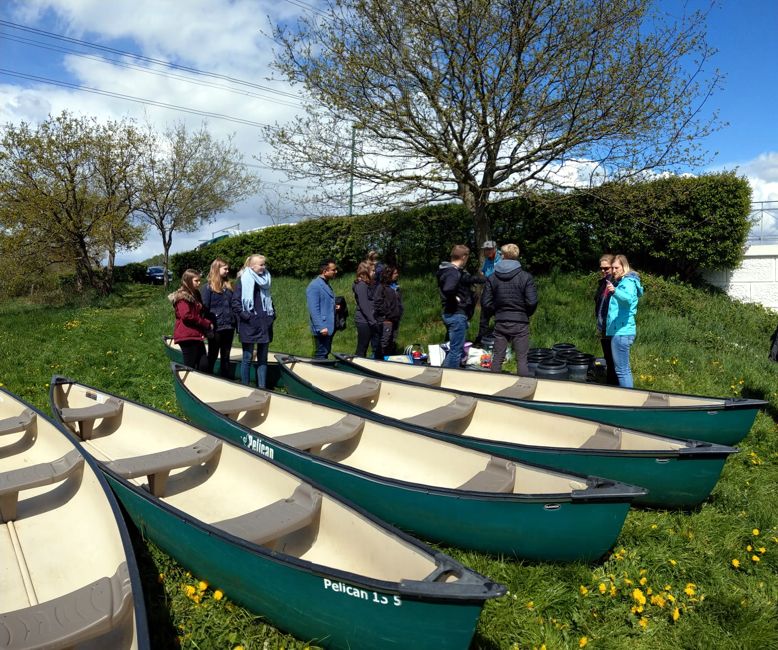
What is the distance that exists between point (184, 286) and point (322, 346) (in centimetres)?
216

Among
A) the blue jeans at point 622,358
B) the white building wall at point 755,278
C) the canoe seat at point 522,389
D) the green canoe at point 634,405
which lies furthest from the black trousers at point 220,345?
the white building wall at point 755,278

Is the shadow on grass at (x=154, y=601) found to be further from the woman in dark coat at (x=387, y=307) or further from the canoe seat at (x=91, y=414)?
the woman in dark coat at (x=387, y=307)

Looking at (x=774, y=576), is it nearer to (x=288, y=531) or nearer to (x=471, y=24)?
(x=288, y=531)

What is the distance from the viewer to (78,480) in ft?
13.2

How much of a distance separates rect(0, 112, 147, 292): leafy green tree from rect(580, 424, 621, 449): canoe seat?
54.6ft

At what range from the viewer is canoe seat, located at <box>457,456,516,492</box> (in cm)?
350

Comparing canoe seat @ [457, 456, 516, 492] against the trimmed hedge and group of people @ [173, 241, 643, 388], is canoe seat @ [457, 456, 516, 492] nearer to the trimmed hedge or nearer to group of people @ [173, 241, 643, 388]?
group of people @ [173, 241, 643, 388]

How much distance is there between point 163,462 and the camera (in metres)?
3.98

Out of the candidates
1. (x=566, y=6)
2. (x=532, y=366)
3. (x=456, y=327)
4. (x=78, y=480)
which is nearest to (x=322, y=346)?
(x=456, y=327)

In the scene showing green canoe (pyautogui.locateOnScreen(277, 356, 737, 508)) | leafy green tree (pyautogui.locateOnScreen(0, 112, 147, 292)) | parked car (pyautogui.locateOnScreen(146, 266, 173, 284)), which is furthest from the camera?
parked car (pyautogui.locateOnScreen(146, 266, 173, 284))

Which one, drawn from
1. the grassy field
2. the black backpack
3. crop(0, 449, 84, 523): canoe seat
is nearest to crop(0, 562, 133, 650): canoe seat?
the grassy field

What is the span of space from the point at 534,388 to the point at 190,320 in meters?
4.15

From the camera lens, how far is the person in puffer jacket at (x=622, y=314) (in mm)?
5934

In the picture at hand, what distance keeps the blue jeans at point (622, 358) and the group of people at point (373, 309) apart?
11mm
